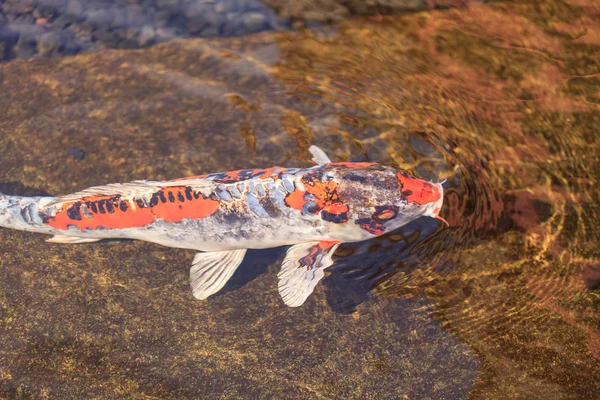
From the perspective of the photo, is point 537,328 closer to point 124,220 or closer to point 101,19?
point 124,220

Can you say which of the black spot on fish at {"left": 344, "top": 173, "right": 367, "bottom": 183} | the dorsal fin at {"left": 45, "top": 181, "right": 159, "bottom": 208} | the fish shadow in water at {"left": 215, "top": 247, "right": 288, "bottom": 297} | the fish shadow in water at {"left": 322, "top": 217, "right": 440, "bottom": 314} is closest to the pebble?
the dorsal fin at {"left": 45, "top": 181, "right": 159, "bottom": 208}

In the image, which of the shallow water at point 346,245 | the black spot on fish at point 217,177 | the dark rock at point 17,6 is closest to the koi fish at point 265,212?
the black spot on fish at point 217,177

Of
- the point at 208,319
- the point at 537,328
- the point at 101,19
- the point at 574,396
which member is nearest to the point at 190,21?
the point at 101,19

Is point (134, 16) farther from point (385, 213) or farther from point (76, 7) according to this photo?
point (385, 213)

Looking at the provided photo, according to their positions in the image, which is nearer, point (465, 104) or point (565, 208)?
point (565, 208)

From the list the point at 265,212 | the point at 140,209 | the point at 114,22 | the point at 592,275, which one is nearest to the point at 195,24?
the point at 114,22

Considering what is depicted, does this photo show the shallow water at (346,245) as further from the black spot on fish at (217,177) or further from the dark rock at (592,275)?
the black spot on fish at (217,177)
